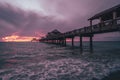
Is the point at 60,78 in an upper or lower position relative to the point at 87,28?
lower

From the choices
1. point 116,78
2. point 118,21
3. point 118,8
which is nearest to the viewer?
point 116,78

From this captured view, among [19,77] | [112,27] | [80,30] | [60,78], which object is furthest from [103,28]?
[19,77]

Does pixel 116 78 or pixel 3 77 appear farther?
pixel 3 77

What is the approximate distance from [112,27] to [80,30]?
393 inches

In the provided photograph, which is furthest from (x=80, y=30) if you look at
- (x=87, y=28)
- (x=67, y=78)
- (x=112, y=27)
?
(x=67, y=78)

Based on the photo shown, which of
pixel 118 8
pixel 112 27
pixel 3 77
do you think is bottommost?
pixel 3 77

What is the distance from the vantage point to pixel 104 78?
29.2ft

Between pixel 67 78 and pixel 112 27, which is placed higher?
pixel 112 27

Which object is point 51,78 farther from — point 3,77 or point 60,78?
point 3,77

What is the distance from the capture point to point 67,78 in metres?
9.35

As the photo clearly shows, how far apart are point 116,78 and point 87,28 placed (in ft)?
43.2

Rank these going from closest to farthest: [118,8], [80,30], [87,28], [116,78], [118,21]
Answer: [116,78] → [118,21] → [118,8] → [87,28] → [80,30]

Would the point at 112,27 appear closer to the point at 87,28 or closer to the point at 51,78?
the point at 87,28

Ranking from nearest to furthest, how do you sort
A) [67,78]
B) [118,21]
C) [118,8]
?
[67,78], [118,21], [118,8]
